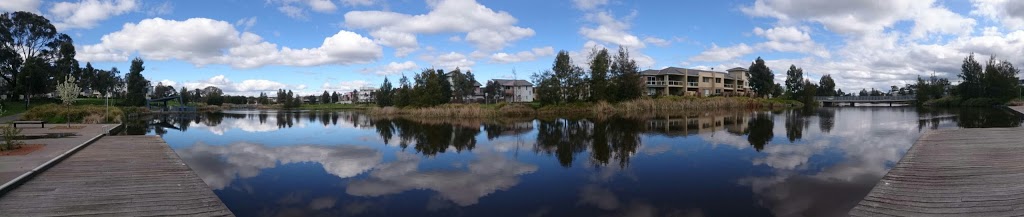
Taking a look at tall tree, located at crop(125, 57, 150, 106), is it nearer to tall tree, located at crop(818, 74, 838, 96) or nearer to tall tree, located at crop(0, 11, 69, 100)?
tall tree, located at crop(0, 11, 69, 100)

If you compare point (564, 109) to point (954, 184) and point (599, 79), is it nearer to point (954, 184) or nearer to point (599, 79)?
point (599, 79)

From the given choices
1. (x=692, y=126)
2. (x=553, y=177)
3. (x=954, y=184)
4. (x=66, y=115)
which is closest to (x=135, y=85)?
(x=66, y=115)

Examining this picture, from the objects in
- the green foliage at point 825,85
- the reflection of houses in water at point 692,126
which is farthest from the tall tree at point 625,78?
the green foliage at point 825,85

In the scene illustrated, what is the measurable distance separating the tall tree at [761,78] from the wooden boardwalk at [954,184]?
238 ft

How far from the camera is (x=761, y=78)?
80812 millimetres

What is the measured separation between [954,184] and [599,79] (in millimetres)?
43916

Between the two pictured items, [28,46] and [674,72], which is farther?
[674,72]

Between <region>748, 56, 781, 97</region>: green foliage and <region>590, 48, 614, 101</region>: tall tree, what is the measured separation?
4016 centimetres

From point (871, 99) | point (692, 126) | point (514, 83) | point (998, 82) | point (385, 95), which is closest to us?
point (692, 126)

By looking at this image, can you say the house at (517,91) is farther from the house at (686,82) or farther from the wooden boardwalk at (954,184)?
the wooden boardwalk at (954,184)

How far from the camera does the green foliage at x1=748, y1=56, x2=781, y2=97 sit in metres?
80.4

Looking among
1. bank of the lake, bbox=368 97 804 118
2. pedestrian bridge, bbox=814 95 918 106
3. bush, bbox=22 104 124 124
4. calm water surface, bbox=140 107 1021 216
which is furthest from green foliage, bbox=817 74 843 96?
bush, bbox=22 104 124 124

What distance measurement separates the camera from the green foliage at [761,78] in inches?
3167

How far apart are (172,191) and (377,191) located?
3226mm
